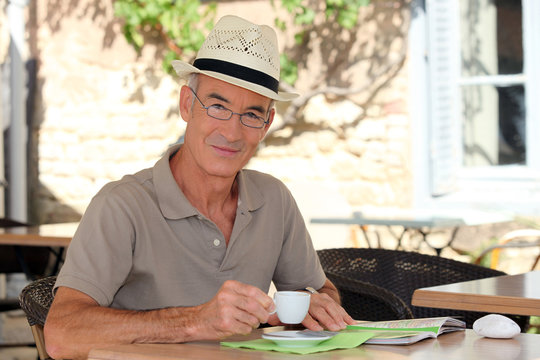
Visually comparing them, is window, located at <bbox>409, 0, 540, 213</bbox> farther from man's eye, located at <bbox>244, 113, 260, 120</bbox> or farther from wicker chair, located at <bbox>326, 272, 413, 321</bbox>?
man's eye, located at <bbox>244, 113, 260, 120</bbox>

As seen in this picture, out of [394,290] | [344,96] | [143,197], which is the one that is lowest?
[394,290]

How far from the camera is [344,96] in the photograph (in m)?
6.16

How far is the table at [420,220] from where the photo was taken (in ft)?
16.2

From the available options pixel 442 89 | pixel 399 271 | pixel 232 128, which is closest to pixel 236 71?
pixel 232 128

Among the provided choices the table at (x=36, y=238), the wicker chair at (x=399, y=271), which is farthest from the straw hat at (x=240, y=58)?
the table at (x=36, y=238)

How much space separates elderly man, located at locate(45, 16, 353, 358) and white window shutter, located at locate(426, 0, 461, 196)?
3.50 metres

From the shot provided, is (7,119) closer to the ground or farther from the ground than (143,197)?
farther from the ground

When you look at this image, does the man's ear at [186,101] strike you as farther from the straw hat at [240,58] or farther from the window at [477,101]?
the window at [477,101]

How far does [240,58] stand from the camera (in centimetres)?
225

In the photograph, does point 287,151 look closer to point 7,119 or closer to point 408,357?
point 7,119

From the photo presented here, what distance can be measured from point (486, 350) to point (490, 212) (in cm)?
415

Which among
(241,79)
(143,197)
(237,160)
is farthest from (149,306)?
(241,79)

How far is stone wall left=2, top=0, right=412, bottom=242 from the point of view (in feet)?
19.8

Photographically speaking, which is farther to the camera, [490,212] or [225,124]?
A: [490,212]
